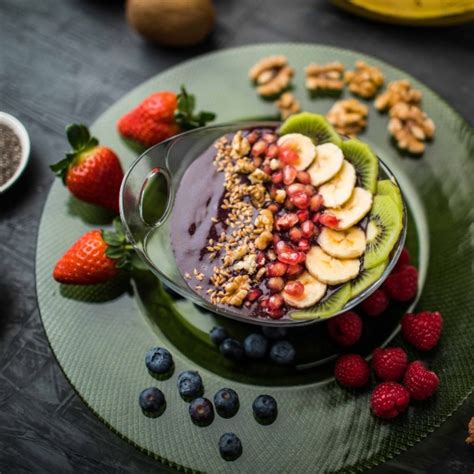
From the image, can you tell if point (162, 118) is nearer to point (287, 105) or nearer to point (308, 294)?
point (287, 105)

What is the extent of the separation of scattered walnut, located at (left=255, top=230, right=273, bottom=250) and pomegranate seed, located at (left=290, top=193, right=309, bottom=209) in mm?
131

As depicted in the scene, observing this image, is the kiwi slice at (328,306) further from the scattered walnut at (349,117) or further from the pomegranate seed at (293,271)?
the scattered walnut at (349,117)

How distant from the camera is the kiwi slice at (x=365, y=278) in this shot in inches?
70.8

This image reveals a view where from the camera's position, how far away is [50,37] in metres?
2.74

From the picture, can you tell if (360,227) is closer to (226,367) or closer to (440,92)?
(226,367)

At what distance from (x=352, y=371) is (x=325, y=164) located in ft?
2.22

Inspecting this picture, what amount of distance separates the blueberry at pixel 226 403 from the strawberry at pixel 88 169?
0.81 metres

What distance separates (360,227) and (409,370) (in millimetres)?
481

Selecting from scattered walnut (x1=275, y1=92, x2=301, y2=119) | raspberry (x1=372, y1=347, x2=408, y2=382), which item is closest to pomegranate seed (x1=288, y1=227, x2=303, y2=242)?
raspberry (x1=372, y1=347, x2=408, y2=382)

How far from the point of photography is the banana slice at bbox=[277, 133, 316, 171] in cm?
198

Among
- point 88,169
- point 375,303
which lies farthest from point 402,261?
point 88,169

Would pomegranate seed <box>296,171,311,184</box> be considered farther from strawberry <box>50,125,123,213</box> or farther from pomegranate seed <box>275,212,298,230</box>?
strawberry <box>50,125,123,213</box>

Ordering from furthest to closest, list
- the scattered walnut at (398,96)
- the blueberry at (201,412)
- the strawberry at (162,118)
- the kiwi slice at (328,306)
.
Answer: the scattered walnut at (398,96) → the strawberry at (162,118) → the blueberry at (201,412) → the kiwi slice at (328,306)

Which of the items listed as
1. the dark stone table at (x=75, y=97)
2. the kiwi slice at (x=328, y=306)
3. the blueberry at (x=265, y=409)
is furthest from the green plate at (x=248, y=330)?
the kiwi slice at (x=328, y=306)
